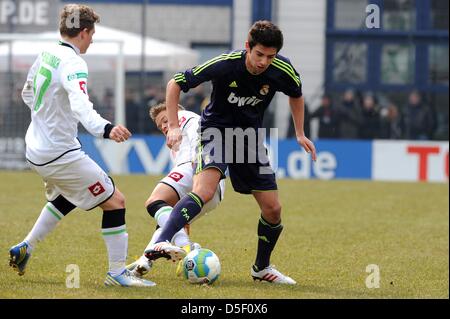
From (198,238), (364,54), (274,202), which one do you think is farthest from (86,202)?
(364,54)

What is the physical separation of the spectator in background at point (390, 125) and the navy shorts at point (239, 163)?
14.2 m

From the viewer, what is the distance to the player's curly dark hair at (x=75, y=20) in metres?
7.06

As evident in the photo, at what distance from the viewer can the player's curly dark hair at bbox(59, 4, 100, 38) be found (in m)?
7.06

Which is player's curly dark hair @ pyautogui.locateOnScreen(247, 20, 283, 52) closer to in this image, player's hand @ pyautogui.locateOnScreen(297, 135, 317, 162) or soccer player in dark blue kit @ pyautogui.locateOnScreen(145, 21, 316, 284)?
soccer player in dark blue kit @ pyautogui.locateOnScreen(145, 21, 316, 284)

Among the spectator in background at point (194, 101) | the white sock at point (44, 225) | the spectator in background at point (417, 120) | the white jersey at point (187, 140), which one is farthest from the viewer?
the spectator in background at point (194, 101)

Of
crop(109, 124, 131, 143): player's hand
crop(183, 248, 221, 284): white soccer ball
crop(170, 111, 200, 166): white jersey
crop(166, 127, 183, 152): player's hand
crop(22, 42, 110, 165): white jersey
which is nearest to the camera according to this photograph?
crop(109, 124, 131, 143): player's hand

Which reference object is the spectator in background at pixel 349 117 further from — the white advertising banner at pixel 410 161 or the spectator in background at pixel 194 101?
the spectator in background at pixel 194 101

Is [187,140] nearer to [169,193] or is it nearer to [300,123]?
[169,193]

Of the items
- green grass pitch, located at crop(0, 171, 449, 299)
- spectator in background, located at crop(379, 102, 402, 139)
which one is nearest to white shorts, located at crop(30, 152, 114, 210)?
green grass pitch, located at crop(0, 171, 449, 299)

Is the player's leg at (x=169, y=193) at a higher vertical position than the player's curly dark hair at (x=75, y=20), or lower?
lower

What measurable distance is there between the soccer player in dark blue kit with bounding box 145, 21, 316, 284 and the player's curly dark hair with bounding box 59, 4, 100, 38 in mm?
786

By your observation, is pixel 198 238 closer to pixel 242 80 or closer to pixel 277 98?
pixel 242 80

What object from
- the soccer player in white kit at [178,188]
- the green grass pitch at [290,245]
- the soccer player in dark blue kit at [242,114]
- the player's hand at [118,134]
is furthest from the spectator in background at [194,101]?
the player's hand at [118,134]

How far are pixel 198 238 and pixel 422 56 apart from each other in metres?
13.0
